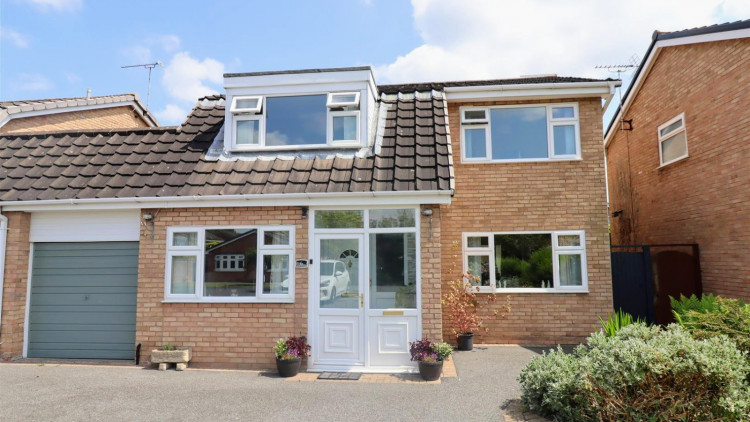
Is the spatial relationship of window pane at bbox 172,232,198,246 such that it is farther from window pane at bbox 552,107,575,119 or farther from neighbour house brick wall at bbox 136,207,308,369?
window pane at bbox 552,107,575,119

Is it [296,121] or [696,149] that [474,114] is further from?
[696,149]

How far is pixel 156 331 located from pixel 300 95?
5.11 m

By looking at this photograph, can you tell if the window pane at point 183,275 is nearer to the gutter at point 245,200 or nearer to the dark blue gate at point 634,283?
the gutter at point 245,200

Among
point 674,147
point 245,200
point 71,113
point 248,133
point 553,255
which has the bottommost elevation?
point 553,255

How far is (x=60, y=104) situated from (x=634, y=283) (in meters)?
15.7

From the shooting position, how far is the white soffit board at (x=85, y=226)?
8.59 m

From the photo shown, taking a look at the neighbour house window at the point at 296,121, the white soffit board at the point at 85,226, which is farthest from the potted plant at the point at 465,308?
the white soffit board at the point at 85,226

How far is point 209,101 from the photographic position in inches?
431

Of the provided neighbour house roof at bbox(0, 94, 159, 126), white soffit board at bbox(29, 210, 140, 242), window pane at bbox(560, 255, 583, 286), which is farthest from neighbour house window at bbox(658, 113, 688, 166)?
neighbour house roof at bbox(0, 94, 159, 126)

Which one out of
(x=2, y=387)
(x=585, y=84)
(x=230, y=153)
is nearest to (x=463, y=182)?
(x=585, y=84)

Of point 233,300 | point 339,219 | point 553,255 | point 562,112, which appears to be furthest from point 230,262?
point 562,112

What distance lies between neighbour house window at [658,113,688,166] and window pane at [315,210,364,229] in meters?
7.94

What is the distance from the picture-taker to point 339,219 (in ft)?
26.2

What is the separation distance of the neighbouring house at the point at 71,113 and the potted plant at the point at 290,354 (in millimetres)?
9519
